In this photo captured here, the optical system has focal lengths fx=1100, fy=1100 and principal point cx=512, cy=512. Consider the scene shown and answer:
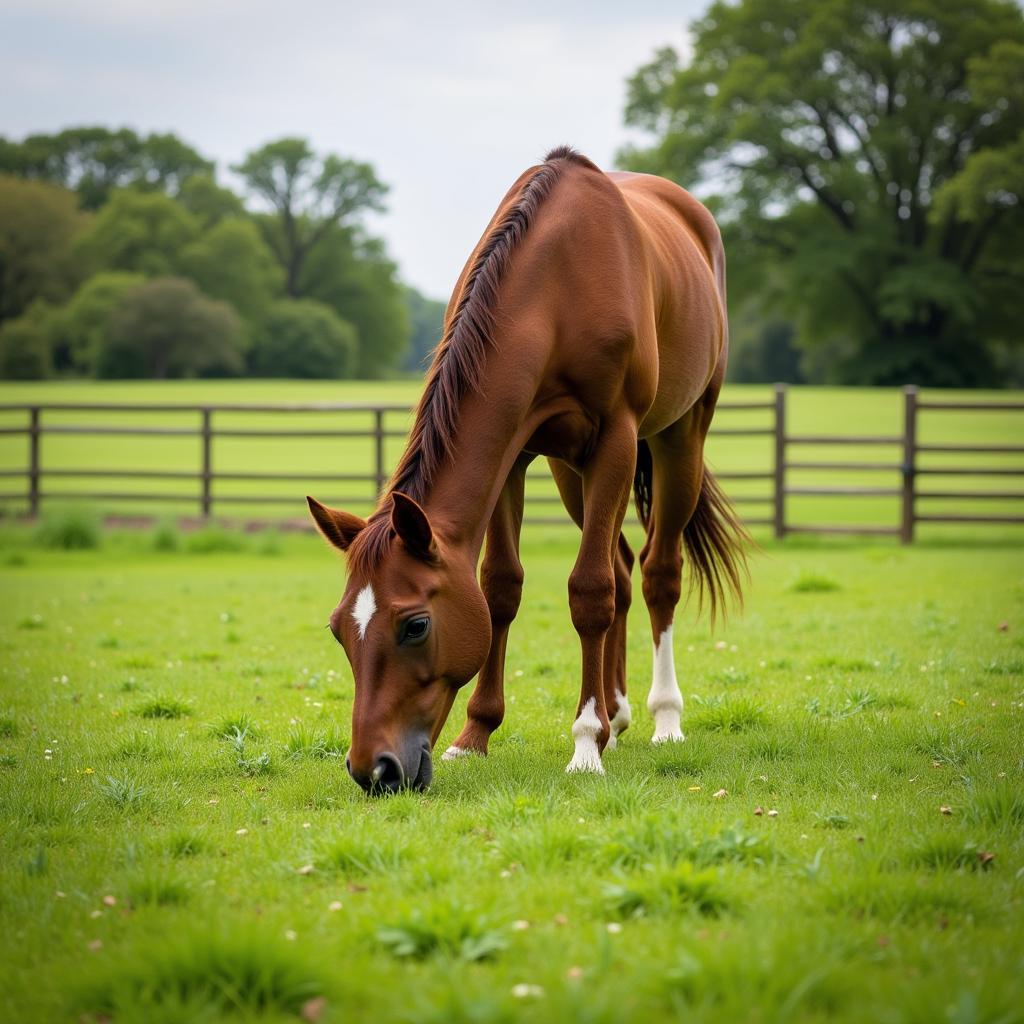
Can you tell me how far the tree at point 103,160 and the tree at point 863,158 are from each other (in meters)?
40.1

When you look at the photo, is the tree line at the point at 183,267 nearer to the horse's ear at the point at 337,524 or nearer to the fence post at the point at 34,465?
the fence post at the point at 34,465

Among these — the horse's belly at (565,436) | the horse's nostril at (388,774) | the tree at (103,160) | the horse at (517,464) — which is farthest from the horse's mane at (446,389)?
the tree at (103,160)

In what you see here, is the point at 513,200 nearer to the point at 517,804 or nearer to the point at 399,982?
the point at 517,804

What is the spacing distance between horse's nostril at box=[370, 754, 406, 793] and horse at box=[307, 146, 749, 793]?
1 cm

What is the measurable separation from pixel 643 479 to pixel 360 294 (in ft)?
223

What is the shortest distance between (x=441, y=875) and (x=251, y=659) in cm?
462

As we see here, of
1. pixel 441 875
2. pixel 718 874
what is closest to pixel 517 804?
pixel 441 875

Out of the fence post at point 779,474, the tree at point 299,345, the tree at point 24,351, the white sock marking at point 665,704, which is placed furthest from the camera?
the tree at point 299,345

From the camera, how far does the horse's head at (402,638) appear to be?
3.62 metres

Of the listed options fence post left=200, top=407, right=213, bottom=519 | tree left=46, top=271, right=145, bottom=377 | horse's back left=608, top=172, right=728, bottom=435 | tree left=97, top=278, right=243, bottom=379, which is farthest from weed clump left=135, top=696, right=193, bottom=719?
tree left=46, top=271, right=145, bottom=377

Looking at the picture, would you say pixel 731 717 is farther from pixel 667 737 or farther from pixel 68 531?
pixel 68 531

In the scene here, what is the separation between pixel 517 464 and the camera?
4.69 m

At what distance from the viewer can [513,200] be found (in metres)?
4.60

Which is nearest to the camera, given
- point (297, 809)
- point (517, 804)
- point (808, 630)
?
point (517, 804)
